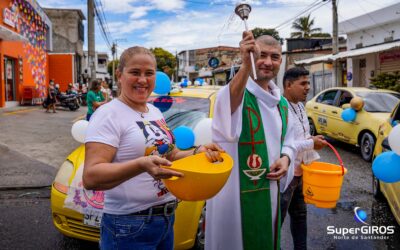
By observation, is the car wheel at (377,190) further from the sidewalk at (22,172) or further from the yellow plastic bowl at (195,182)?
the sidewalk at (22,172)

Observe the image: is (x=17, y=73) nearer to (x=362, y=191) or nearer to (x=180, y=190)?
(x=362, y=191)

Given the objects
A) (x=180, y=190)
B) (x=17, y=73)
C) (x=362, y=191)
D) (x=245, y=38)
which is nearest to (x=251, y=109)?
(x=245, y=38)

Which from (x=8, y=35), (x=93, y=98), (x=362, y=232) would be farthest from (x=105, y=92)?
(x=362, y=232)

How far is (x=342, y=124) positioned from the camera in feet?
27.4

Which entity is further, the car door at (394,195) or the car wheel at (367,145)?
the car wheel at (367,145)

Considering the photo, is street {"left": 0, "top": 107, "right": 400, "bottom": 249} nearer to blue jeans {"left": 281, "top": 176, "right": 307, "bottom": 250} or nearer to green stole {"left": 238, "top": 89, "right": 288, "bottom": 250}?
blue jeans {"left": 281, "top": 176, "right": 307, "bottom": 250}

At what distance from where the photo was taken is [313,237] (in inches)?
151

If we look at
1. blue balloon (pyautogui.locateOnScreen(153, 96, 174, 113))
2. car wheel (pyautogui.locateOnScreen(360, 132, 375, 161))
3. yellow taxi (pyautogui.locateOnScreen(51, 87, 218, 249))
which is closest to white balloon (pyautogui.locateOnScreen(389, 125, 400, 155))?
yellow taxi (pyautogui.locateOnScreen(51, 87, 218, 249))

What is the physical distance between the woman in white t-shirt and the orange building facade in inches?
533

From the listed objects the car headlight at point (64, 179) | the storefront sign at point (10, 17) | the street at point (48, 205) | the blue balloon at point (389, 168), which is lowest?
the street at point (48, 205)

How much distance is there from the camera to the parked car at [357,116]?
7316 mm

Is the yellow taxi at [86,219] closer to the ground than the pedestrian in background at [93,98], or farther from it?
closer to the ground

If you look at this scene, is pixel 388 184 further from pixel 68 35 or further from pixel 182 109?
pixel 68 35

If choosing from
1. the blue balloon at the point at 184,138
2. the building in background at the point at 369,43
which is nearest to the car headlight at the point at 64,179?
the blue balloon at the point at 184,138
